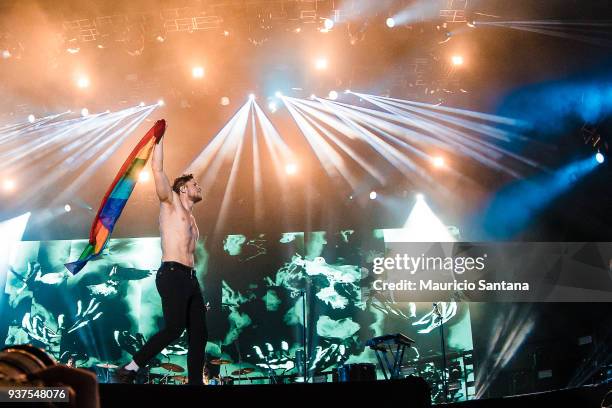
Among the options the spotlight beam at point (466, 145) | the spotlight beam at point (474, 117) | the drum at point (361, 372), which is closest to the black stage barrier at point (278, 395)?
the drum at point (361, 372)

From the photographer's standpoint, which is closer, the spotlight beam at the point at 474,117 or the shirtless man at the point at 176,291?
the shirtless man at the point at 176,291

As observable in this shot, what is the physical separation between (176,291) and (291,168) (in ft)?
23.1

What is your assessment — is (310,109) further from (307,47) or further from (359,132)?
(307,47)

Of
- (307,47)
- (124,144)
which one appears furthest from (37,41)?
(307,47)

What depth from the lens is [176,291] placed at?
393 centimetres

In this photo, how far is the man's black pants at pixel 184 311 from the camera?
3.77 meters

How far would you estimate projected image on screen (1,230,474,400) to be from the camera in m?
9.81

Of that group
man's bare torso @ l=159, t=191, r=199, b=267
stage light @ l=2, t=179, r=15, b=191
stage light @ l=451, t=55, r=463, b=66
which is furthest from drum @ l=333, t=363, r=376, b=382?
stage light @ l=2, t=179, r=15, b=191

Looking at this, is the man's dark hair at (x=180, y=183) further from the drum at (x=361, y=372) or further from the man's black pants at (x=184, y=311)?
the drum at (x=361, y=372)

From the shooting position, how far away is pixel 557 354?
937 centimetres

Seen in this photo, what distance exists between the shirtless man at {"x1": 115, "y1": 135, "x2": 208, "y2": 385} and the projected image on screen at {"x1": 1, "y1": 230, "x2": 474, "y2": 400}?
19.2 ft

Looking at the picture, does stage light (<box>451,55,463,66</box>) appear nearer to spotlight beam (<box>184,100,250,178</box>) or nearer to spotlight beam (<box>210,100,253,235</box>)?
spotlight beam (<box>184,100,250,178</box>)

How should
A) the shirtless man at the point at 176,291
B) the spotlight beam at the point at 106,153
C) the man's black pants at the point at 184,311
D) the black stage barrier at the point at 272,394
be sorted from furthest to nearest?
the spotlight beam at the point at 106,153 → the man's black pants at the point at 184,311 → the shirtless man at the point at 176,291 → the black stage barrier at the point at 272,394

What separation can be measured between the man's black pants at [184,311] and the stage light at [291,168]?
684 cm
